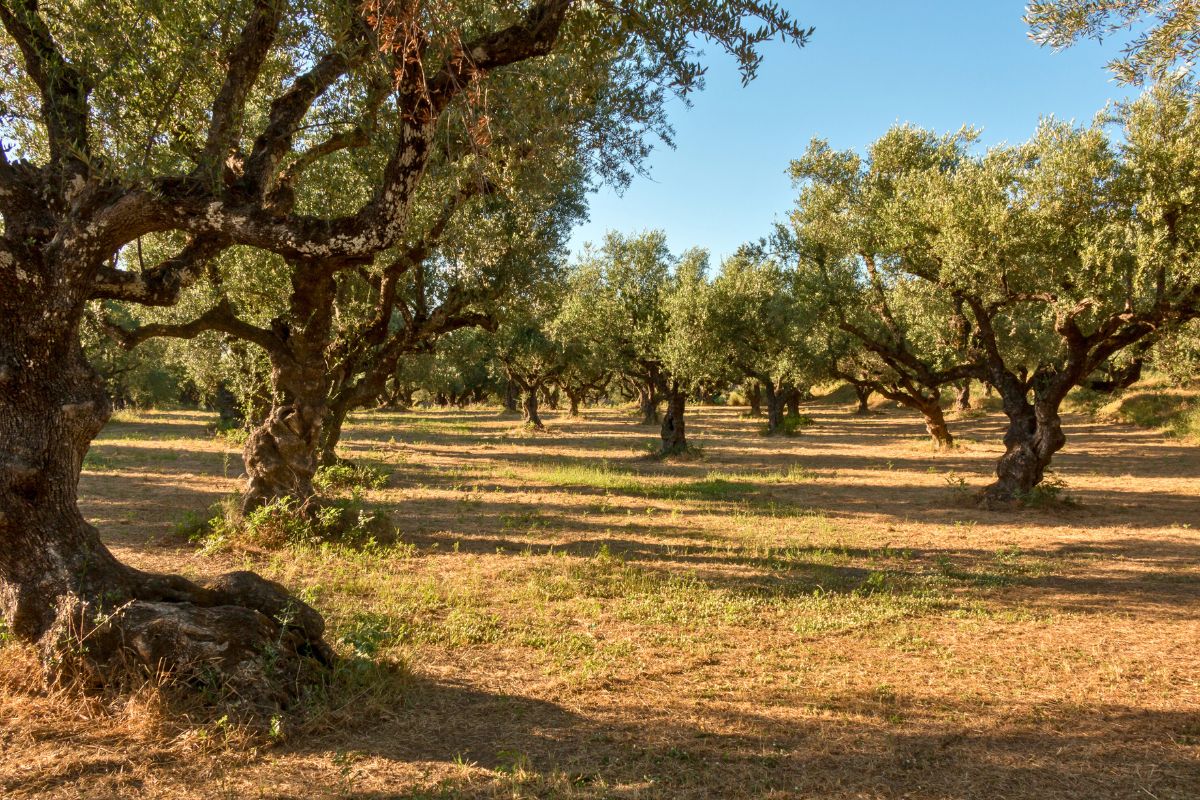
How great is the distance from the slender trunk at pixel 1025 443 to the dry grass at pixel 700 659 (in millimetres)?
940

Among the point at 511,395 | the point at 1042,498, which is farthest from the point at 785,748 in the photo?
the point at 511,395

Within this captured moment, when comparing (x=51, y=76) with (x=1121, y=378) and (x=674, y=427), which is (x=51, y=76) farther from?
(x=674, y=427)

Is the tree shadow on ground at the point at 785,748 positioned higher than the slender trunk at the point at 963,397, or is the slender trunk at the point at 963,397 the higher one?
the slender trunk at the point at 963,397

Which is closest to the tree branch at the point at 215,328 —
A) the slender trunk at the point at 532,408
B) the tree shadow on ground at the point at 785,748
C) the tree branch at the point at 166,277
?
the tree branch at the point at 166,277

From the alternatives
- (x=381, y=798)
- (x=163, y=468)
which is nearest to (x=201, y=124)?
(x=381, y=798)

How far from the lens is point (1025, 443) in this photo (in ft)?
56.8

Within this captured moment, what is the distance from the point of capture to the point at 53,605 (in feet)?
17.7

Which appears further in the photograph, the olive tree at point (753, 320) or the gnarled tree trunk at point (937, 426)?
the gnarled tree trunk at point (937, 426)

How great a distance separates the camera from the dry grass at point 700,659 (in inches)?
186

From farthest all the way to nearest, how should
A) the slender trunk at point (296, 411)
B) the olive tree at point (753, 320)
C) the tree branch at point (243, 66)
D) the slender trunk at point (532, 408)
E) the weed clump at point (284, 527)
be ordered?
the slender trunk at point (532, 408)
the olive tree at point (753, 320)
the slender trunk at point (296, 411)
the weed clump at point (284, 527)
the tree branch at point (243, 66)

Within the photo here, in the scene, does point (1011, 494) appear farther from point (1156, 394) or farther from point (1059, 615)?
point (1156, 394)

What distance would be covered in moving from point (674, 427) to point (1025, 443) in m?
13.5

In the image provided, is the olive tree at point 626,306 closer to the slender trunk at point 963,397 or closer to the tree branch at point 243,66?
the tree branch at point 243,66

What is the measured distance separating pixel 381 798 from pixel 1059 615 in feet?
27.6
